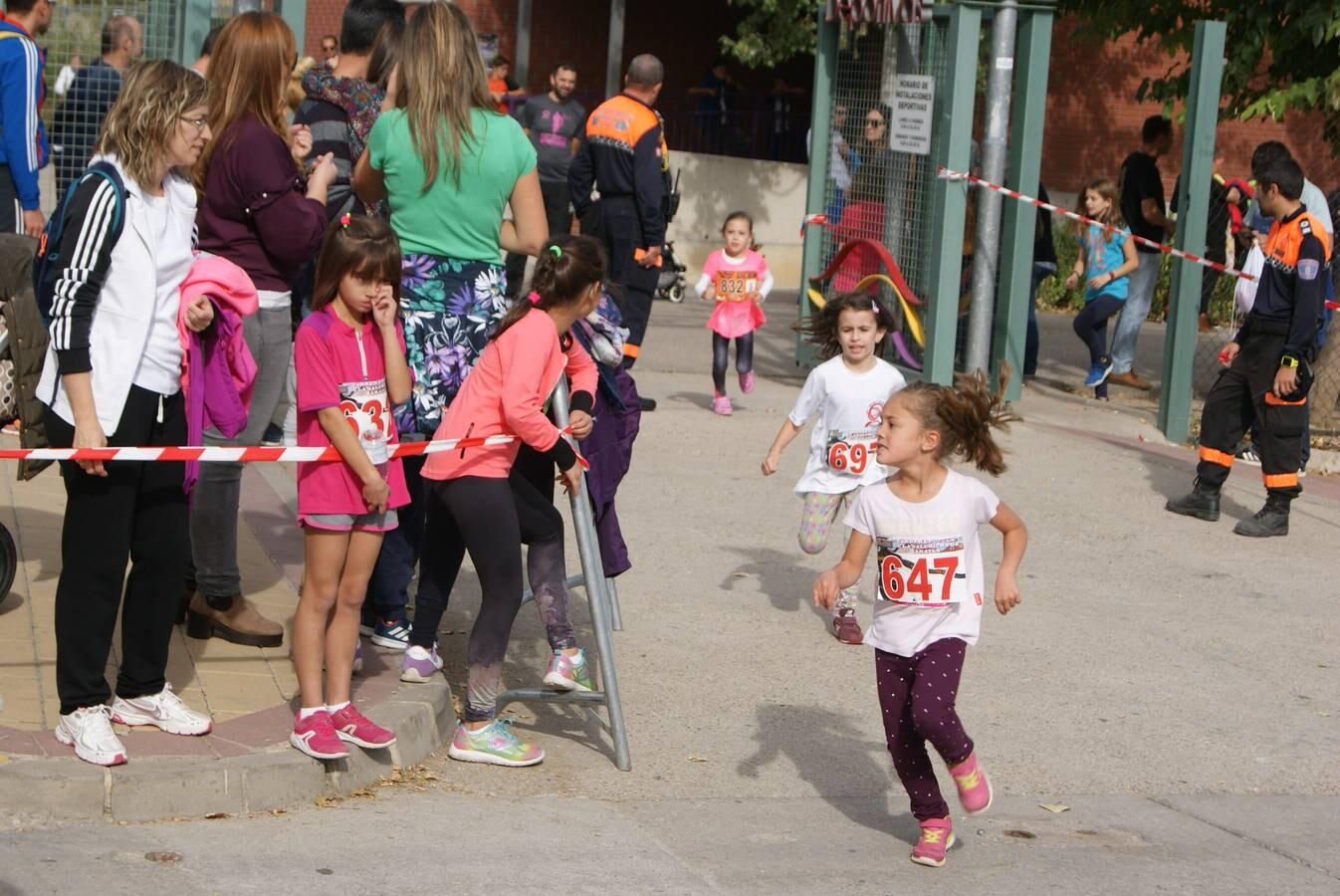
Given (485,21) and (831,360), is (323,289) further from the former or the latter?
(485,21)

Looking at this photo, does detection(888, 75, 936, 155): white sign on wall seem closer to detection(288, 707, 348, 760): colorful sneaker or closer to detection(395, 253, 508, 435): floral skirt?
detection(395, 253, 508, 435): floral skirt

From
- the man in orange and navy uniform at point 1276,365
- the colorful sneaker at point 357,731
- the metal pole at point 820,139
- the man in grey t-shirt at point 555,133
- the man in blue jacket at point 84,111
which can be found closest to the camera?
the colorful sneaker at point 357,731

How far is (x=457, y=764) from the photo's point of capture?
5.43 metres

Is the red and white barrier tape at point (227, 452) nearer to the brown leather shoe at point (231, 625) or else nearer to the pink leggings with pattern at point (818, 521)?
the brown leather shoe at point (231, 625)

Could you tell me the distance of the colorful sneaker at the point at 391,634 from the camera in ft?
20.0

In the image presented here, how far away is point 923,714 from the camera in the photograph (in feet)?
15.9

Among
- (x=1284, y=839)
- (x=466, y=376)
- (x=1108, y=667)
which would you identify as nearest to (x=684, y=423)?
(x=1108, y=667)

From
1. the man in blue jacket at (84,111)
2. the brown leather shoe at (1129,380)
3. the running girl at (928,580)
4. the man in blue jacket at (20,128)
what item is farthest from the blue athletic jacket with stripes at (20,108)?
the brown leather shoe at (1129,380)

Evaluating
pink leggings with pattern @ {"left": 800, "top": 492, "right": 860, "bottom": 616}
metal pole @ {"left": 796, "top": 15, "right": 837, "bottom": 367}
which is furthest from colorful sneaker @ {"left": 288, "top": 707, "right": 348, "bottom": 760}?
metal pole @ {"left": 796, "top": 15, "right": 837, "bottom": 367}

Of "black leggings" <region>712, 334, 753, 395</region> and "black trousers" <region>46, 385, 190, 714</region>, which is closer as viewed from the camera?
"black trousers" <region>46, 385, 190, 714</region>

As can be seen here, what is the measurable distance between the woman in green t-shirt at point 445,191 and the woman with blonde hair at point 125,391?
3.17 ft

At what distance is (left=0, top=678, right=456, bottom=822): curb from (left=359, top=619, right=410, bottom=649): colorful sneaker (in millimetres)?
910

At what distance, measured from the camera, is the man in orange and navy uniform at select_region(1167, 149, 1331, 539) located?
9055 millimetres

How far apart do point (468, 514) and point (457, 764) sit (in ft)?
2.57
